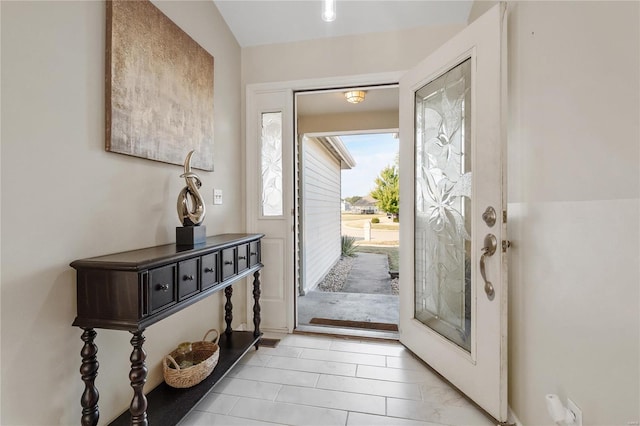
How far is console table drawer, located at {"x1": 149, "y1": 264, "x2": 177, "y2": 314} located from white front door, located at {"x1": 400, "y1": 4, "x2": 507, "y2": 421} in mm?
1610

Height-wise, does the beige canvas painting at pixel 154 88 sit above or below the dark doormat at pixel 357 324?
above

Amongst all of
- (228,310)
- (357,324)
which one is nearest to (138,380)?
(228,310)

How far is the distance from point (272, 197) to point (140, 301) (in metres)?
1.75

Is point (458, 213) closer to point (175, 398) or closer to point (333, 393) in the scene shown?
point (333, 393)

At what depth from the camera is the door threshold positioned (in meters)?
2.67

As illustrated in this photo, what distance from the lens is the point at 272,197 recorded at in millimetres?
2869

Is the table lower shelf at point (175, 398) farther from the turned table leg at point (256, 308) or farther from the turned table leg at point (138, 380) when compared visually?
the turned table leg at point (256, 308)

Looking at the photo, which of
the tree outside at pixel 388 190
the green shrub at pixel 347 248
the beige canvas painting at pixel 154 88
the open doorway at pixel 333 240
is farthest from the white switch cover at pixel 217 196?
the tree outside at pixel 388 190

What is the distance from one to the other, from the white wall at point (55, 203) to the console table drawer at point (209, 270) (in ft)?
1.20

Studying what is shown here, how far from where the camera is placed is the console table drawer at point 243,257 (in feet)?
6.91

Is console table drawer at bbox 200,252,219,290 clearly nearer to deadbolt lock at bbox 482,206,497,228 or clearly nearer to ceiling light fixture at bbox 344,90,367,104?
deadbolt lock at bbox 482,206,497,228

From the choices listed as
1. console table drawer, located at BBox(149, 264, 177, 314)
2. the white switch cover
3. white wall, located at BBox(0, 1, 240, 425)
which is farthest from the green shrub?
console table drawer, located at BBox(149, 264, 177, 314)

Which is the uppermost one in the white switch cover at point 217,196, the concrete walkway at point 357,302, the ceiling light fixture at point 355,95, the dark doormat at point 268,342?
the ceiling light fixture at point 355,95

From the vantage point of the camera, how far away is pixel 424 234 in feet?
7.59
